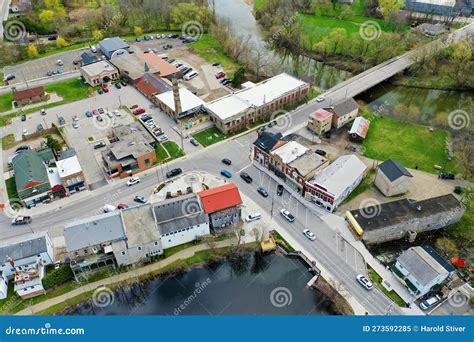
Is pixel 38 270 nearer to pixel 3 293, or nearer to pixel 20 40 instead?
pixel 3 293

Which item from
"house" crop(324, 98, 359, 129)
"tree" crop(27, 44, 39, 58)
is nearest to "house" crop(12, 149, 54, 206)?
"tree" crop(27, 44, 39, 58)

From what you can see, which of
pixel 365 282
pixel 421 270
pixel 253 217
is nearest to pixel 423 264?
pixel 421 270

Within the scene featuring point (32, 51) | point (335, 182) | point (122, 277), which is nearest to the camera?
point (122, 277)

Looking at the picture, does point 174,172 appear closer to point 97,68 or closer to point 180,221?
point 180,221

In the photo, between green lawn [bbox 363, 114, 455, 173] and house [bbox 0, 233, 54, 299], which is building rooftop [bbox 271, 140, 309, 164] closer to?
green lawn [bbox 363, 114, 455, 173]

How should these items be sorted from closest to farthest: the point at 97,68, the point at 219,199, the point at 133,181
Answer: the point at 219,199, the point at 133,181, the point at 97,68

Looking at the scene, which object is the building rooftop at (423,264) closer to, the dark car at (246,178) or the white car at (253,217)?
the white car at (253,217)
